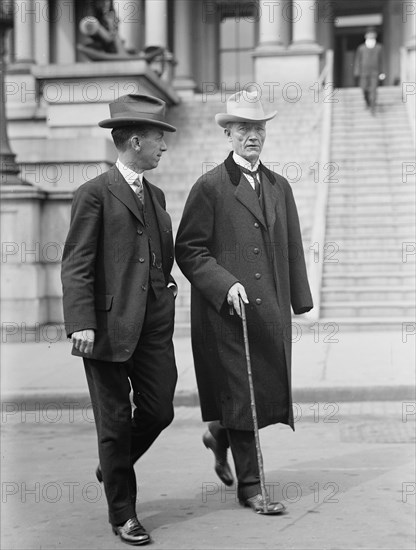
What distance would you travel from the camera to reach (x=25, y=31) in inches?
1325

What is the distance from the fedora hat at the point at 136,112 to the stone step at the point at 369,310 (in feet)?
30.4

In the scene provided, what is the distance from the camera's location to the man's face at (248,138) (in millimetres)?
5660

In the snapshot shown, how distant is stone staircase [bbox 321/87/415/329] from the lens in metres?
14.3

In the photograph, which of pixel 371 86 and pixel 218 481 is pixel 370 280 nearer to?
pixel 218 481

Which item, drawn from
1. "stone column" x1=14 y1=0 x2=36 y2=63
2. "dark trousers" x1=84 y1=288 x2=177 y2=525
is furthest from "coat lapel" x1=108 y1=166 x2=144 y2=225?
"stone column" x1=14 y1=0 x2=36 y2=63

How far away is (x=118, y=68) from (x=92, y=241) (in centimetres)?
1643

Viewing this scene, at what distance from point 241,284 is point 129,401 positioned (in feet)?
3.13

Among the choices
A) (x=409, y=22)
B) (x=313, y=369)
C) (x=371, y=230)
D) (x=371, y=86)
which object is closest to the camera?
(x=313, y=369)

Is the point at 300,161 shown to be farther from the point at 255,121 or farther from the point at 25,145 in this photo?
the point at 255,121

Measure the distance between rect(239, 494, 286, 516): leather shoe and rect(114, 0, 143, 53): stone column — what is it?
27.0 metres

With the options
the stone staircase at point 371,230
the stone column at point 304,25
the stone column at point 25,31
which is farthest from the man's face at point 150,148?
the stone column at point 25,31

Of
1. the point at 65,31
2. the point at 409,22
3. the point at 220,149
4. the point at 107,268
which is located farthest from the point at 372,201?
the point at 65,31

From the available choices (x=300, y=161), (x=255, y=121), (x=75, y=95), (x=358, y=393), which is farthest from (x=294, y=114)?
(x=255, y=121)

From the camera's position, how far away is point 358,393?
9.28m
